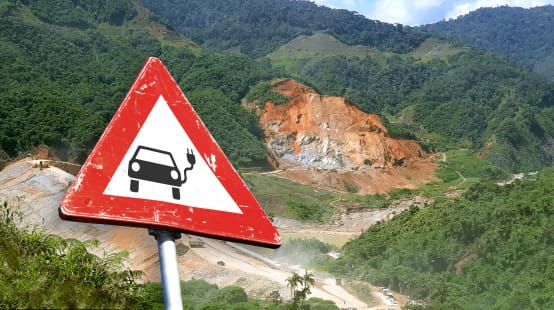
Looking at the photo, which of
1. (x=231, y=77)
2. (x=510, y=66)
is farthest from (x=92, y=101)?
(x=510, y=66)

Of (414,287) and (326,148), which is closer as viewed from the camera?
(414,287)

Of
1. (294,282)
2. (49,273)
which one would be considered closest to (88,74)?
(294,282)

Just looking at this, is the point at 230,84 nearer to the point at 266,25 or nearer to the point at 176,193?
the point at 176,193

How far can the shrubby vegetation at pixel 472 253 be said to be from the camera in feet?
79.0

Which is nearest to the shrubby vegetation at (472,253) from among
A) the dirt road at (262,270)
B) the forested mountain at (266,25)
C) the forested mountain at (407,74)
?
the dirt road at (262,270)

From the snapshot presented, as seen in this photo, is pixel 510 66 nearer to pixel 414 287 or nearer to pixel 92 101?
pixel 92 101

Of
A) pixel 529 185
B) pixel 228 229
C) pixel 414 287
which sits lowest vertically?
pixel 414 287

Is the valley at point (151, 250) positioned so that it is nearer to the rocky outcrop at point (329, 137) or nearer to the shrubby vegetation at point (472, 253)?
the shrubby vegetation at point (472, 253)

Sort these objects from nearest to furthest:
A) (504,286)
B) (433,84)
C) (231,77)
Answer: (504,286), (231,77), (433,84)

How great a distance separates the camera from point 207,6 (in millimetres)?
197000

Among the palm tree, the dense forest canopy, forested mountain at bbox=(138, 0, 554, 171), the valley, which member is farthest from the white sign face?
forested mountain at bbox=(138, 0, 554, 171)

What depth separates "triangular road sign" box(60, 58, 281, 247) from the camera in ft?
8.64

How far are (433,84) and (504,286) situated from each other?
94.0 m

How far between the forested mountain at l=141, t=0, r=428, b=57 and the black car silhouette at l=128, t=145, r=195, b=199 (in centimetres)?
14284
